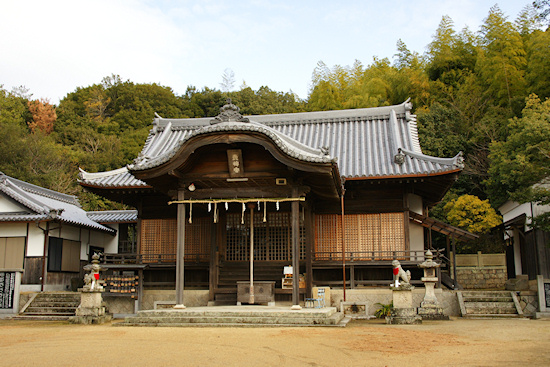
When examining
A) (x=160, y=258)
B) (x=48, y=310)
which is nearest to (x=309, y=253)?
(x=160, y=258)

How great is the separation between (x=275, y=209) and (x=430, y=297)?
5.65 meters

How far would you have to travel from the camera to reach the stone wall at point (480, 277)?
75.3 ft

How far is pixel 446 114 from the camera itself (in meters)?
32.3

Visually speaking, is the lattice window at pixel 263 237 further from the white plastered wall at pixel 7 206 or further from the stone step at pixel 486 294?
the white plastered wall at pixel 7 206

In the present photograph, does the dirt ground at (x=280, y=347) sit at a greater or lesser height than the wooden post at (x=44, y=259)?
lesser

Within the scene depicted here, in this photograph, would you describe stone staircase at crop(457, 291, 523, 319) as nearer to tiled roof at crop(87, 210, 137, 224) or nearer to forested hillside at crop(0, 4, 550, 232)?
forested hillside at crop(0, 4, 550, 232)

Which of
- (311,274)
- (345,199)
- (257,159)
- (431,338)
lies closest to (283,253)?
(311,274)

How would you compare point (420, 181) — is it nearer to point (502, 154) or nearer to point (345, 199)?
point (345, 199)

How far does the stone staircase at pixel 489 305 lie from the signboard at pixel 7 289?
14.9 meters

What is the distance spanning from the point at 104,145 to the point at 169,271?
1160 inches

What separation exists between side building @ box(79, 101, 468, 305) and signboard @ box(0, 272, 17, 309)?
3.51 meters

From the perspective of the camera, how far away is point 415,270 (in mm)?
16469

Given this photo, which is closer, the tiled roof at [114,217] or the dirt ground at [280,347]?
the dirt ground at [280,347]

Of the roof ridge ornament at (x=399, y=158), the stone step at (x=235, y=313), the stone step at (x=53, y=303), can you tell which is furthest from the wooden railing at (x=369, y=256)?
the stone step at (x=53, y=303)
